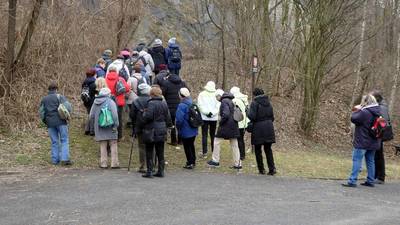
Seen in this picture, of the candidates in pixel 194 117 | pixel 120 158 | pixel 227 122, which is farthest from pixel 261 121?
pixel 120 158

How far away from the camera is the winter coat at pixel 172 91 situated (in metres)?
13.1

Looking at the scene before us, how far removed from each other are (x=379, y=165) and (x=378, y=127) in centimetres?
175

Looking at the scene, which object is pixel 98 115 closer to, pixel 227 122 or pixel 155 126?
pixel 155 126

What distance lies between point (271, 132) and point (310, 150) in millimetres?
9528

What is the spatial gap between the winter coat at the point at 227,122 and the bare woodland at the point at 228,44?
5631 mm

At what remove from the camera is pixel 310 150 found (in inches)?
816

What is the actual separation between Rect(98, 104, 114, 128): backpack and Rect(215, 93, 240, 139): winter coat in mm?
2496

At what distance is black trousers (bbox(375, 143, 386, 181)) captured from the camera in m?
12.1

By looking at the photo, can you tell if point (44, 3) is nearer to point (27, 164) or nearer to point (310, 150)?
point (27, 164)

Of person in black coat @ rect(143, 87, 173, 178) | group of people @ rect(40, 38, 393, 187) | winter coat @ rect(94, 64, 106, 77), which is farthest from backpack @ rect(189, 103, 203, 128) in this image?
winter coat @ rect(94, 64, 106, 77)

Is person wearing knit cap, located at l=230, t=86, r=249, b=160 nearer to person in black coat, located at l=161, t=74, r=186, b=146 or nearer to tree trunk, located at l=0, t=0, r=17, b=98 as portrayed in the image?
person in black coat, located at l=161, t=74, r=186, b=146

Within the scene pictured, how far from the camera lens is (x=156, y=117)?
1058 cm

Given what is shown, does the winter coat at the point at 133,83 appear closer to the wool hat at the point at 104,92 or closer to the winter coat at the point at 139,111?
the wool hat at the point at 104,92

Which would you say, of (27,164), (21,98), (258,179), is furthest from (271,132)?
(21,98)
